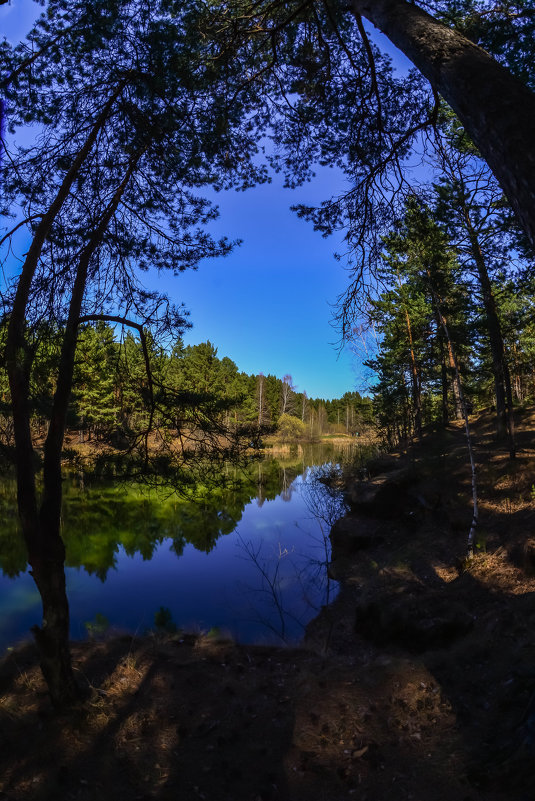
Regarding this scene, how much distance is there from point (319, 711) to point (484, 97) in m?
6.03

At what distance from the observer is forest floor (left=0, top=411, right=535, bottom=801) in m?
3.44

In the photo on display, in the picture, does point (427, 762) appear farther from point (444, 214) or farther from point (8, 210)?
point (8, 210)

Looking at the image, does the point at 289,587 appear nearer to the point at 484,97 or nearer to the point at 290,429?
the point at 484,97

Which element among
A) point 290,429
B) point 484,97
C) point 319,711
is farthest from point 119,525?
point 290,429

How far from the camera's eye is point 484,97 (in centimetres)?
211

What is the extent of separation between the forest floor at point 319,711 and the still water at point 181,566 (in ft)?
5.97

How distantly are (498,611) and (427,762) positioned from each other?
371cm

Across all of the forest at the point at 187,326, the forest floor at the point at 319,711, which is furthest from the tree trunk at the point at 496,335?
the forest at the point at 187,326

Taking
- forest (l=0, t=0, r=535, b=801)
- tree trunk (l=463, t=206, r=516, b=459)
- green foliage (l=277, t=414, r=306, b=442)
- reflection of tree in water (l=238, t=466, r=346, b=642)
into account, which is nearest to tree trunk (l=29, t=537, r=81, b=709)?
forest (l=0, t=0, r=535, b=801)

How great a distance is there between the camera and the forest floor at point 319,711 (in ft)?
11.3

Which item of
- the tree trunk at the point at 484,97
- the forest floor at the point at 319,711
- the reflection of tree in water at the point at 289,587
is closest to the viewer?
the tree trunk at the point at 484,97

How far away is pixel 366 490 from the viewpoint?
15.0 m

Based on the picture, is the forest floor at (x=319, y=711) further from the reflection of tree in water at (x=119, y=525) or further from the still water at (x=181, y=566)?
the reflection of tree in water at (x=119, y=525)

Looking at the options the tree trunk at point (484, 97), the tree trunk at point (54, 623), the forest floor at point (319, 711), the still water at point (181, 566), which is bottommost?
the still water at point (181, 566)
